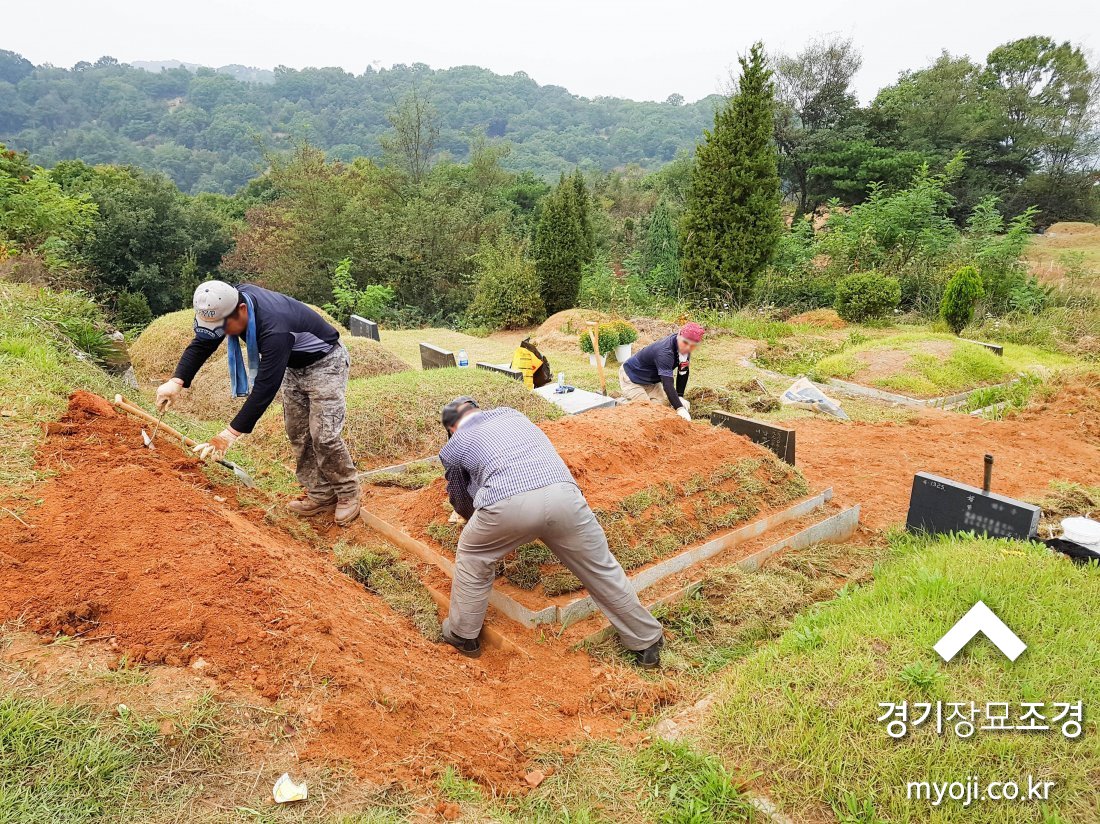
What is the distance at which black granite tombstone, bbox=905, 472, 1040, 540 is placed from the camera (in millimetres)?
3982

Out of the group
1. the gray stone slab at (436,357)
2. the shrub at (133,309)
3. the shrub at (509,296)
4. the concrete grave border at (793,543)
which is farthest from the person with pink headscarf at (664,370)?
the shrub at (133,309)

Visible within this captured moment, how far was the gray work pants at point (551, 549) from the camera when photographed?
121 inches

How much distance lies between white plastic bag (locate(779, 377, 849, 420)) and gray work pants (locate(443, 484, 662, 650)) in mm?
6149

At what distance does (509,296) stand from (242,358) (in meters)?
14.2

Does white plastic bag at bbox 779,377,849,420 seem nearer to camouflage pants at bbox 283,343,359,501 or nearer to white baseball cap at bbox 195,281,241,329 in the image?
camouflage pants at bbox 283,343,359,501

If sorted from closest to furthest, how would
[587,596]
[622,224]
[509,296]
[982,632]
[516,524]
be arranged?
[982,632], [516,524], [587,596], [509,296], [622,224]

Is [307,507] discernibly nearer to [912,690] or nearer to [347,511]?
[347,511]

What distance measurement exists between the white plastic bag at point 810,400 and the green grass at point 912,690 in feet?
17.1

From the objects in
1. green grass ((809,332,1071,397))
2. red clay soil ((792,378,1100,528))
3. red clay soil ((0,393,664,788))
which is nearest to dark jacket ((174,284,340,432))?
red clay soil ((0,393,664,788))

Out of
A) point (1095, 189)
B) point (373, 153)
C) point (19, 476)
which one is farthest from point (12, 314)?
point (373, 153)

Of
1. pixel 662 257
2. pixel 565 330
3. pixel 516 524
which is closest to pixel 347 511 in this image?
pixel 516 524

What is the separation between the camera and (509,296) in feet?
59.3

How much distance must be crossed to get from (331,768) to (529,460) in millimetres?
1576

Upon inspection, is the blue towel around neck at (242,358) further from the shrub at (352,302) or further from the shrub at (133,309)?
the shrub at (133,309)
